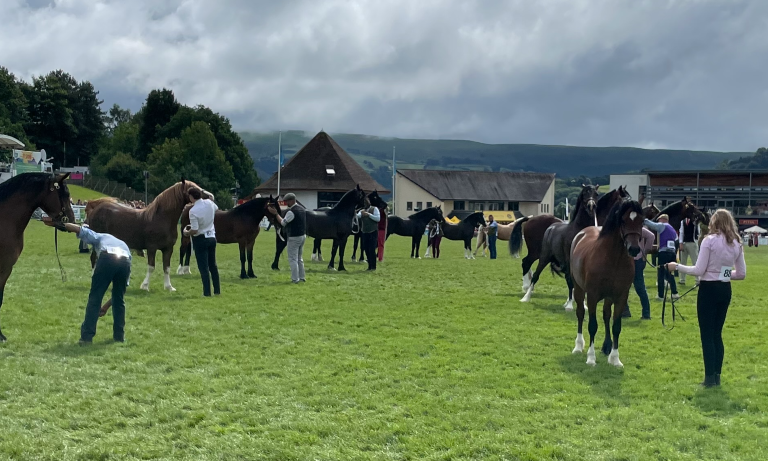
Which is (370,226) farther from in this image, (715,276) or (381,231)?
(715,276)

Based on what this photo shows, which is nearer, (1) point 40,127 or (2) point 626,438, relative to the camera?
(2) point 626,438

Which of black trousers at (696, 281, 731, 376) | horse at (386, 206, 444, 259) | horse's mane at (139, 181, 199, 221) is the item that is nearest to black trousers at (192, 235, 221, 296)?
horse's mane at (139, 181, 199, 221)

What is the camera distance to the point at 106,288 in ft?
27.5

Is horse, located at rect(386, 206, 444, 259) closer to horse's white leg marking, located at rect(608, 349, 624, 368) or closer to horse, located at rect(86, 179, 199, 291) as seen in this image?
horse, located at rect(86, 179, 199, 291)

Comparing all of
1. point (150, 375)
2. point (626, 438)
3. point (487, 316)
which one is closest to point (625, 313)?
point (487, 316)

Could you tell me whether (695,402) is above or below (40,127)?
below

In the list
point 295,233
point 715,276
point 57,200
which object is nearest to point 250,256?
point 295,233

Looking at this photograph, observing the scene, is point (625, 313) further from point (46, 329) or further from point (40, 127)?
point (40, 127)

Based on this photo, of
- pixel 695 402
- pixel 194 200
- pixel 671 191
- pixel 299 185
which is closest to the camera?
pixel 695 402

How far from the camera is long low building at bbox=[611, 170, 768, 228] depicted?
8031 centimetres

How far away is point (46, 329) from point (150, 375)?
3.10m

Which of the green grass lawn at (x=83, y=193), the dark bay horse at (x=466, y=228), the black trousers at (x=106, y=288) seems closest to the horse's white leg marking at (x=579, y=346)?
the black trousers at (x=106, y=288)

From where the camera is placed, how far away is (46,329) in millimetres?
9438

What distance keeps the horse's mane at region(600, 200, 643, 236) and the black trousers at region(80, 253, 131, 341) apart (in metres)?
5.73
